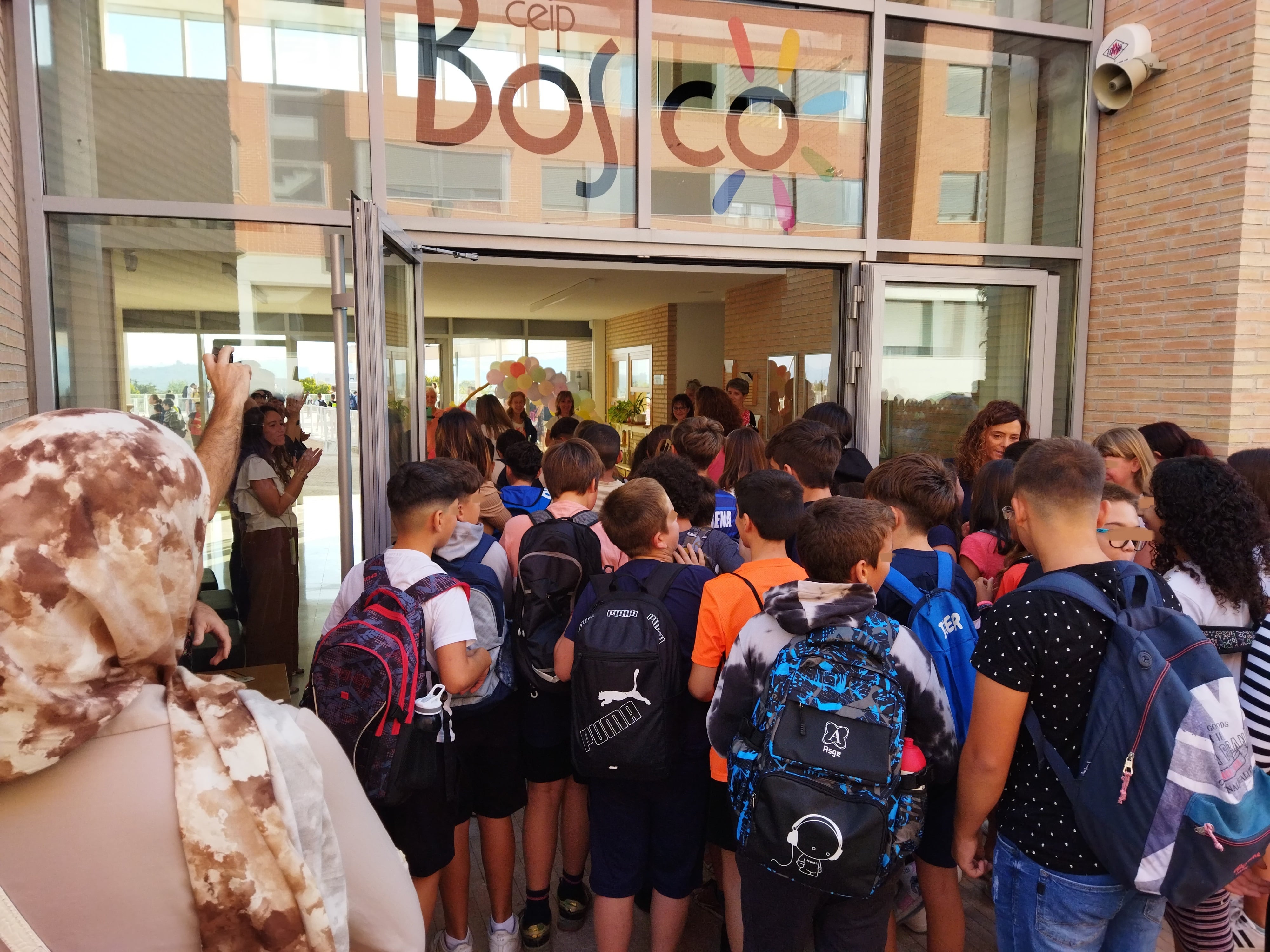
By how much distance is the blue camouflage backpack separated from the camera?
1.87 metres

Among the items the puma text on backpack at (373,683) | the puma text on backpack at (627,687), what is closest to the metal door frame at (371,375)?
the puma text on backpack at (373,683)

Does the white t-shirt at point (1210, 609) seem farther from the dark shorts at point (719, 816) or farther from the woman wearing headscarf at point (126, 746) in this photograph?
the woman wearing headscarf at point (126, 746)

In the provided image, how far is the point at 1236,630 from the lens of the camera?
2.39 meters

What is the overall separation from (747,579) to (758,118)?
3.63 meters

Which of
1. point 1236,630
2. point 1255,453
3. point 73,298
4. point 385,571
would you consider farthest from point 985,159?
point 73,298

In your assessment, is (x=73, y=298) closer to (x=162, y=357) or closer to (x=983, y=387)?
(x=162, y=357)

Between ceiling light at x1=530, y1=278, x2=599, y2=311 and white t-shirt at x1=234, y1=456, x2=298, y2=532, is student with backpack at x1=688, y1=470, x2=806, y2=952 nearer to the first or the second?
white t-shirt at x1=234, y1=456, x2=298, y2=532

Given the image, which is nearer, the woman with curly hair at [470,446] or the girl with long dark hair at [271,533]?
the woman with curly hair at [470,446]

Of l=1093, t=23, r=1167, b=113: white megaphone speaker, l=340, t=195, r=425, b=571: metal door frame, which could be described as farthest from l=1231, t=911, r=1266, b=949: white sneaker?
l=1093, t=23, r=1167, b=113: white megaphone speaker

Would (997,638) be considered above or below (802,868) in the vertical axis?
above

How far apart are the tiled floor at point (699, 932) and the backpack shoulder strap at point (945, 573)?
1.39 m

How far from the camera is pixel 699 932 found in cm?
298

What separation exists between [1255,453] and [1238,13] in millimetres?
3422

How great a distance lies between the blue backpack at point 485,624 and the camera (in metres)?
2.66
